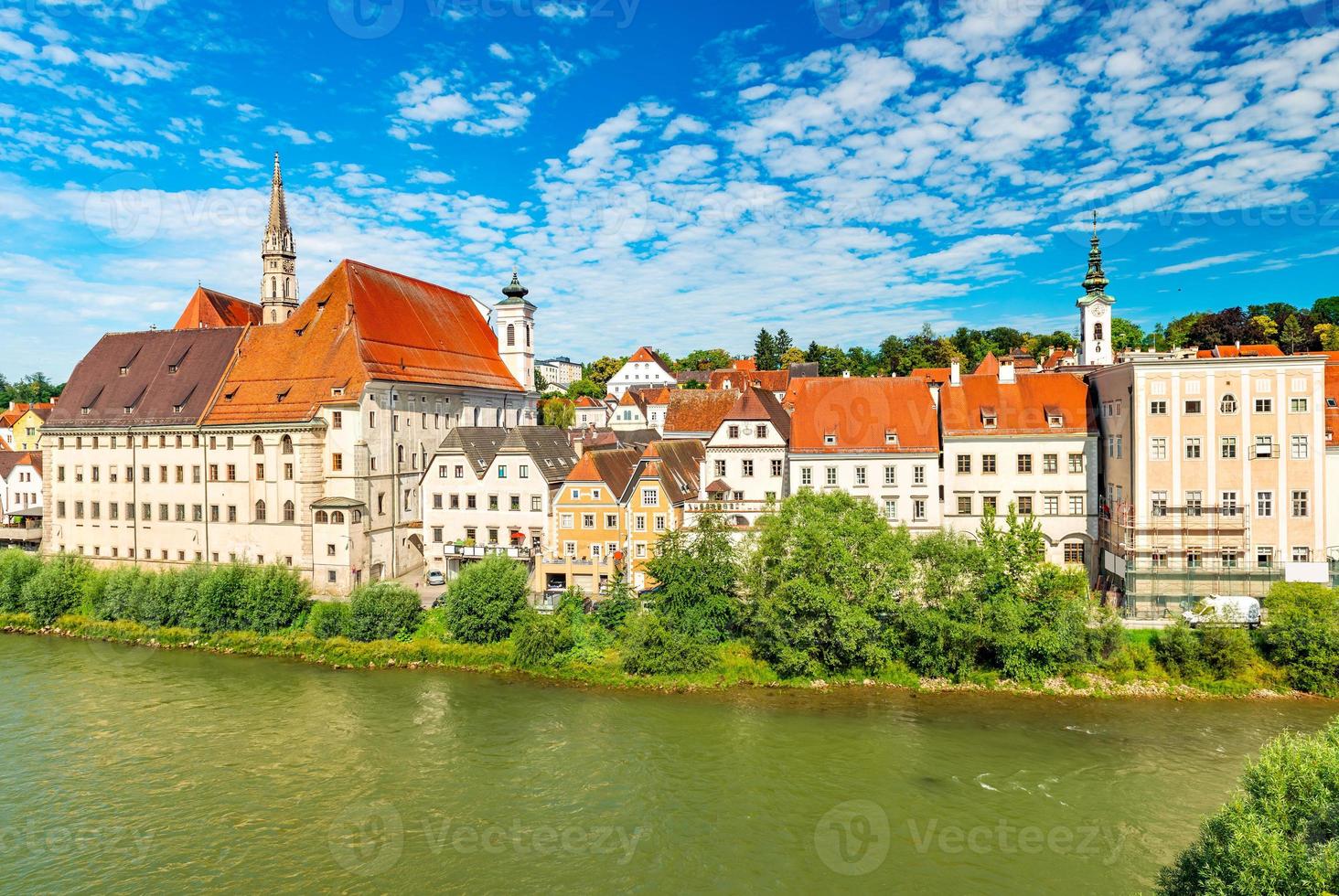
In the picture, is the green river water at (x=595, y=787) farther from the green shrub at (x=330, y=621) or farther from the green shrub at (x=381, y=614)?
the green shrub at (x=330, y=621)

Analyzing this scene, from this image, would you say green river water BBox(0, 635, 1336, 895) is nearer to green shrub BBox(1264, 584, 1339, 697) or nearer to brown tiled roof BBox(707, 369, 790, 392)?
green shrub BBox(1264, 584, 1339, 697)

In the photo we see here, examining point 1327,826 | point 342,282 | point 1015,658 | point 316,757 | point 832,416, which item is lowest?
point 316,757

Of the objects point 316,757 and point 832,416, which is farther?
point 832,416

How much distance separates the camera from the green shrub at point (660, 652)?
28375mm

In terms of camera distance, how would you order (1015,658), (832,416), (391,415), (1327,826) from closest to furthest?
(1327,826) < (1015,658) < (832,416) < (391,415)

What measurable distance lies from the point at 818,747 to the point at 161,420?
1482 inches

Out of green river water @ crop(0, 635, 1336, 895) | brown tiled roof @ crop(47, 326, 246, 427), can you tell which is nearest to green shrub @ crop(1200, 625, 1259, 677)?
green river water @ crop(0, 635, 1336, 895)

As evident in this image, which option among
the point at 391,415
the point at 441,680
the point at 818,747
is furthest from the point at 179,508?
the point at 818,747

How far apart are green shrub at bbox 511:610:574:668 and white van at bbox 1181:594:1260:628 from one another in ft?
73.4

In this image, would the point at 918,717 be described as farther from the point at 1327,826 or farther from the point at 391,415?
the point at 391,415

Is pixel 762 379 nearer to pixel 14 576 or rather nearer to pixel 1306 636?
pixel 1306 636

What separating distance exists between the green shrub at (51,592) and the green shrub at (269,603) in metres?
10.2

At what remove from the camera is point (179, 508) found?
136ft

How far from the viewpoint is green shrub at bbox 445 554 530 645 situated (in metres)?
30.9
